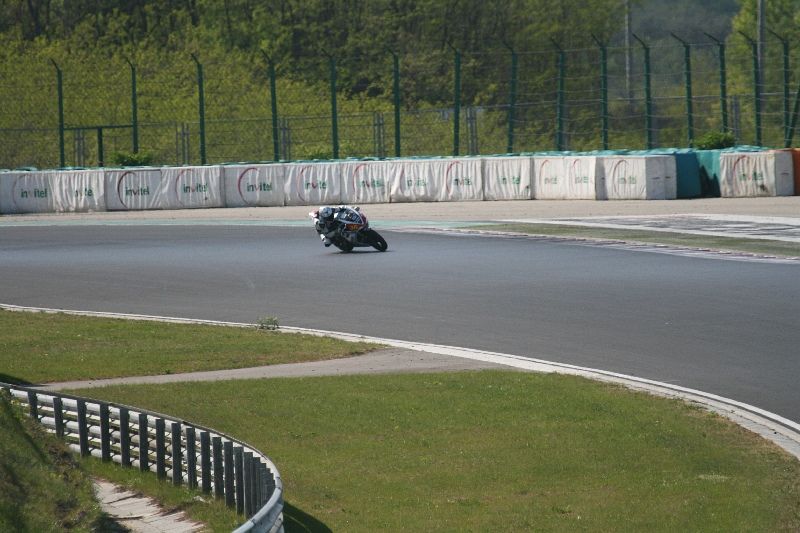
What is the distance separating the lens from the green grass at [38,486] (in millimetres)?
9969

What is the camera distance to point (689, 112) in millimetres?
43750

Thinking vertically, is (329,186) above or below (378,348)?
above

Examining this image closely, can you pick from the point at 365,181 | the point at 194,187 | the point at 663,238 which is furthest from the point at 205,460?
the point at 194,187

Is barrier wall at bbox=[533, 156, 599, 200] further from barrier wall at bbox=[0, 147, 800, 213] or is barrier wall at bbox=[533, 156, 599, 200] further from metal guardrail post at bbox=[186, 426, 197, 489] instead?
metal guardrail post at bbox=[186, 426, 197, 489]

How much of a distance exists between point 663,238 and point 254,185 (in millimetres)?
17023

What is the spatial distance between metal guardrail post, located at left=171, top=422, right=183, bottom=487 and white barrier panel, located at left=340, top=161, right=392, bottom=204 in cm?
2998

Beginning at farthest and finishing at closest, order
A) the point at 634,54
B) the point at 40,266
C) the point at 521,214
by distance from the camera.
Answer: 1. the point at 634,54
2. the point at 521,214
3. the point at 40,266

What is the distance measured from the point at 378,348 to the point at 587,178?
2143 cm

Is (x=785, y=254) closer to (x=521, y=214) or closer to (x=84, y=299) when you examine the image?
(x=521, y=214)

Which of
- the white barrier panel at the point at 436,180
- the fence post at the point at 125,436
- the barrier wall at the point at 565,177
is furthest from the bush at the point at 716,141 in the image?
the fence post at the point at 125,436

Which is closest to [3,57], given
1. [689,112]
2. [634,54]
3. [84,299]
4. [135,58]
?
[135,58]

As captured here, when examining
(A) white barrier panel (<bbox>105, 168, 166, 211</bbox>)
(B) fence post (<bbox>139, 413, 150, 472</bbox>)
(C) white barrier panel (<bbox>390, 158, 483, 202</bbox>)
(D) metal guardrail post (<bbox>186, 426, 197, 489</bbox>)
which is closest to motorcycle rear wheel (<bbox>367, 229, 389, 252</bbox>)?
(C) white barrier panel (<bbox>390, 158, 483, 202</bbox>)

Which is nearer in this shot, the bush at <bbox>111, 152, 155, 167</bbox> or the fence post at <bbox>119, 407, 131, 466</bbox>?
the fence post at <bbox>119, 407, 131, 466</bbox>

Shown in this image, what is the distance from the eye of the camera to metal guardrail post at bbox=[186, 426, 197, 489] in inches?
469
